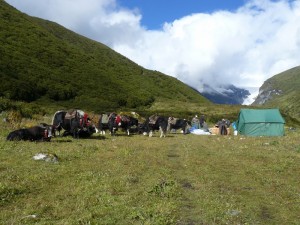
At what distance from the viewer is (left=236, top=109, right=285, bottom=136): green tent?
48062 millimetres

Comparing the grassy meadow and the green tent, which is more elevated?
the green tent

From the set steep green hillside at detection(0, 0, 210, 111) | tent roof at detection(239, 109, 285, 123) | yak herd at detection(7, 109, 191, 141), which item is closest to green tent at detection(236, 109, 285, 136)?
tent roof at detection(239, 109, 285, 123)

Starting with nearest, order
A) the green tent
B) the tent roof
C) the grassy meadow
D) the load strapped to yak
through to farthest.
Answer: the grassy meadow < the load strapped to yak < the green tent < the tent roof

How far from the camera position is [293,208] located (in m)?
12.4

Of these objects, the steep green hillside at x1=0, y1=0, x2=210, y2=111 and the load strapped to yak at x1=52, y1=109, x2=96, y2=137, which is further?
the steep green hillside at x1=0, y1=0, x2=210, y2=111

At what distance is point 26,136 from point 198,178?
1323cm

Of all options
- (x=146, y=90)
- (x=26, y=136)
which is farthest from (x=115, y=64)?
(x=26, y=136)

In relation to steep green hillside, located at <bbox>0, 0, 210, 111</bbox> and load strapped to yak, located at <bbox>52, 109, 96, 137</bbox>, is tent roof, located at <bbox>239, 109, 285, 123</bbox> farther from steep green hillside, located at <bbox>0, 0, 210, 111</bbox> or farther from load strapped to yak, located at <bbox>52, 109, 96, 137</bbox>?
steep green hillside, located at <bbox>0, 0, 210, 111</bbox>

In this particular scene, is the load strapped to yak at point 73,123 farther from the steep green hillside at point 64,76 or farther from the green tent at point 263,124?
the steep green hillside at point 64,76

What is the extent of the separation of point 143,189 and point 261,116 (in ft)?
123

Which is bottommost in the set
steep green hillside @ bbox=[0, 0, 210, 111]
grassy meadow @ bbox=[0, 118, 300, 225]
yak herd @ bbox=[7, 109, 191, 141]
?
grassy meadow @ bbox=[0, 118, 300, 225]

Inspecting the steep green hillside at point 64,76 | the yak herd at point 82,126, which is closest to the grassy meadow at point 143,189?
the yak herd at point 82,126

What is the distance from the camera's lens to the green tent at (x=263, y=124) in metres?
48.1

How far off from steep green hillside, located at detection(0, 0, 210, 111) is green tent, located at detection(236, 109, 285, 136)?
39.3 meters
